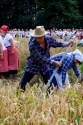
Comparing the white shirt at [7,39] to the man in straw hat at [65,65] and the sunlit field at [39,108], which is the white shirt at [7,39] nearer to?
the man in straw hat at [65,65]

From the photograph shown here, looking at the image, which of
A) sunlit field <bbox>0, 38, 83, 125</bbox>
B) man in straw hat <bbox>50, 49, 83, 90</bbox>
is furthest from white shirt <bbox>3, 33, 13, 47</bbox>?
sunlit field <bbox>0, 38, 83, 125</bbox>

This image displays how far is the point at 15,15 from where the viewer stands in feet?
154

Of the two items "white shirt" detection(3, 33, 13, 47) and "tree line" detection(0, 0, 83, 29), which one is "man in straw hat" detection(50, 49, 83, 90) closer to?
"white shirt" detection(3, 33, 13, 47)

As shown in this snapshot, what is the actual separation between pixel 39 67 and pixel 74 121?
1.93 meters

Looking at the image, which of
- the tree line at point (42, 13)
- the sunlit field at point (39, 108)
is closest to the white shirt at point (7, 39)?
the sunlit field at point (39, 108)

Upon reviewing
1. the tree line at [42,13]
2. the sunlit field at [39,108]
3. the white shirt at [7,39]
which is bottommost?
the tree line at [42,13]

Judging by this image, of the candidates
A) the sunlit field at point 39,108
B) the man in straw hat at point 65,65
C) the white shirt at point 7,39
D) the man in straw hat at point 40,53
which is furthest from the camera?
the white shirt at point 7,39

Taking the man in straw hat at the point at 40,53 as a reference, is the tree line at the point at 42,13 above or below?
Result: below

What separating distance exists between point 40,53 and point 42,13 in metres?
38.7

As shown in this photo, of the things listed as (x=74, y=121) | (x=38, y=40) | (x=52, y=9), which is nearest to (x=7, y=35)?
Answer: (x=38, y=40)

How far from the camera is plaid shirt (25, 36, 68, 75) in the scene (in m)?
5.04

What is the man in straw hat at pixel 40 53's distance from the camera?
5039 mm

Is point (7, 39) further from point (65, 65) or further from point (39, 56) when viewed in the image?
point (39, 56)

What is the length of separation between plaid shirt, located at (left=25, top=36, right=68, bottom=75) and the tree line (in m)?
35.6
